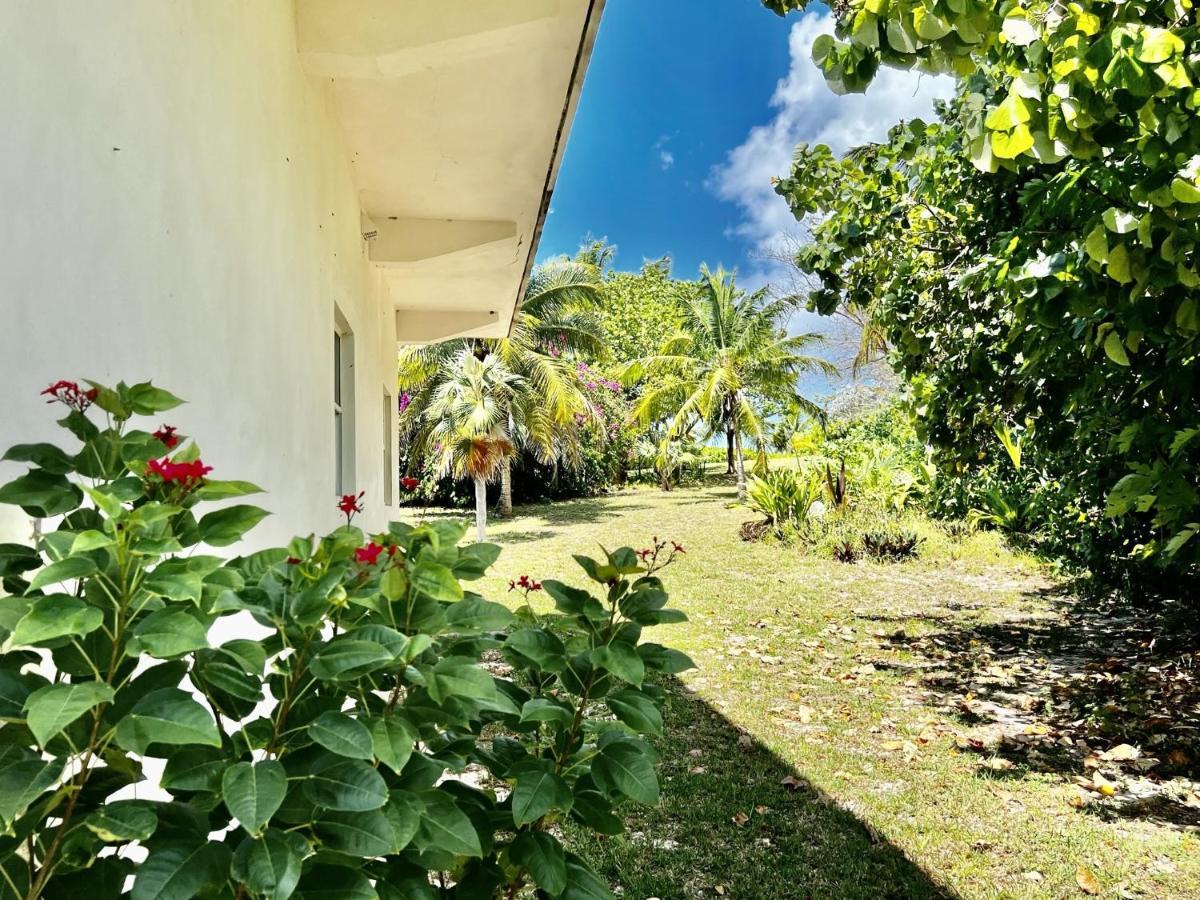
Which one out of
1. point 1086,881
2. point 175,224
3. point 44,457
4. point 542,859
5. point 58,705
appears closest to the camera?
point 58,705

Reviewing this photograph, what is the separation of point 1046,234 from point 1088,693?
148 inches

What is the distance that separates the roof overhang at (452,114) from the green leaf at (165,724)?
3006mm

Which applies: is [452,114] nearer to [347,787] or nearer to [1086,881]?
[347,787]

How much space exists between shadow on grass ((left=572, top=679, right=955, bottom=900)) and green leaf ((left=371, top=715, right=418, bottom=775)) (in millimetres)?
2551

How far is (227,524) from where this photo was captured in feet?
3.34

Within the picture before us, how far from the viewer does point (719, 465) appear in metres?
36.1

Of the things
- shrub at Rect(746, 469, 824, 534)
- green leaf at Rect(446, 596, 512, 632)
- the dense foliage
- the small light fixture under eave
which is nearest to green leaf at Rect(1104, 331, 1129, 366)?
the dense foliage

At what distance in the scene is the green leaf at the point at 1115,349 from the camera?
7.68 ft

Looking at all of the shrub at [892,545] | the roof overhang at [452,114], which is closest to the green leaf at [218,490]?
the roof overhang at [452,114]

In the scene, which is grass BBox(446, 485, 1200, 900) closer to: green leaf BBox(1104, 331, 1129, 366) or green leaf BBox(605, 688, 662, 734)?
green leaf BBox(605, 688, 662, 734)

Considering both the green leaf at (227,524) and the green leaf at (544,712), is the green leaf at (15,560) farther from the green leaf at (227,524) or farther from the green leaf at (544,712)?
the green leaf at (544,712)

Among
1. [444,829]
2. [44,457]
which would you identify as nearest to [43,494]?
[44,457]

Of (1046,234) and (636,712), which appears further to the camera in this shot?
(1046,234)

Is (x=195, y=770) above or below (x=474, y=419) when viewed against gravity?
below
